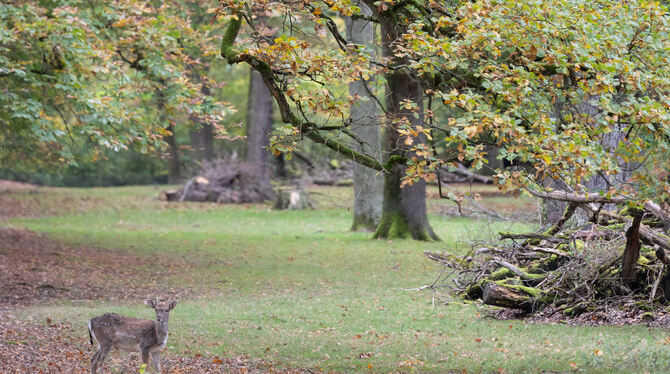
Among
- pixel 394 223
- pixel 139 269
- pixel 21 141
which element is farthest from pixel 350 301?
pixel 21 141

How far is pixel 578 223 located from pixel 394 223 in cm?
871

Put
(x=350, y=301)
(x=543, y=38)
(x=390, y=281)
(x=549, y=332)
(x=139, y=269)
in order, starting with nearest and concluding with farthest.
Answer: (x=543, y=38) < (x=549, y=332) < (x=350, y=301) < (x=390, y=281) < (x=139, y=269)

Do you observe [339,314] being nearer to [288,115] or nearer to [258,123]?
[288,115]

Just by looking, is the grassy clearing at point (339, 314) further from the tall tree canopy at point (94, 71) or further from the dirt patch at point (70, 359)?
the tall tree canopy at point (94, 71)

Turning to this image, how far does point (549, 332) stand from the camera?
9.79 metres

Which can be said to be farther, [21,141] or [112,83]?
[21,141]

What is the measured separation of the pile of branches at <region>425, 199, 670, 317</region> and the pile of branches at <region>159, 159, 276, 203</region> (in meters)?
22.9

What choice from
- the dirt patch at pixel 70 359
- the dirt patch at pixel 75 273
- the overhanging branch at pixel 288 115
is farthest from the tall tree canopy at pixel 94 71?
the dirt patch at pixel 70 359

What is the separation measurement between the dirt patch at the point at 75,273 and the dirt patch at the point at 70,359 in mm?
3236

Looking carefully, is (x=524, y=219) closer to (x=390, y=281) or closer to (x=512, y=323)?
(x=390, y=281)

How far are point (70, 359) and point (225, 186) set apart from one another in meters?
26.1

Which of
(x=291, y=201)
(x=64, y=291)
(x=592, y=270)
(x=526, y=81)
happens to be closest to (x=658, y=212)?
(x=592, y=270)

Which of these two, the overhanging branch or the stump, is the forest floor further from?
the stump

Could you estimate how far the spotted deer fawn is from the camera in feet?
24.1
